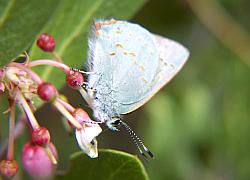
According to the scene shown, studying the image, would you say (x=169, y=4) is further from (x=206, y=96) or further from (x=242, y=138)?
(x=242, y=138)

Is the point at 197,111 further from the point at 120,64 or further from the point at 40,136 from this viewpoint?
the point at 40,136

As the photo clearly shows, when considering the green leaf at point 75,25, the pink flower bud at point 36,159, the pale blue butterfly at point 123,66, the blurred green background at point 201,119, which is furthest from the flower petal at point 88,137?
the blurred green background at point 201,119

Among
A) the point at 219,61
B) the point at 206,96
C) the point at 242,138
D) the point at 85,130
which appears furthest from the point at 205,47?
the point at 85,130

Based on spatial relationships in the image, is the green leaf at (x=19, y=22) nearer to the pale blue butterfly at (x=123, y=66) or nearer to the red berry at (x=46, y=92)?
the red berry at (x=46, y=92)

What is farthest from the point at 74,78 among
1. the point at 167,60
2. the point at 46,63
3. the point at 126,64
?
the point at 167,60

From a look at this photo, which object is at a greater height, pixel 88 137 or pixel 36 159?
pixel 88 137
